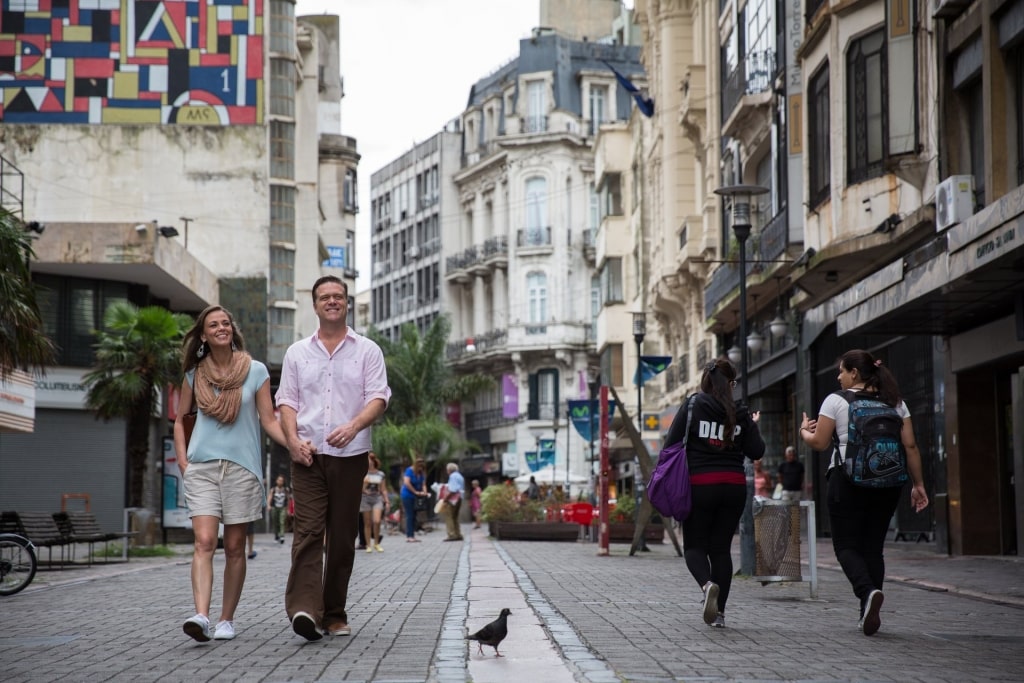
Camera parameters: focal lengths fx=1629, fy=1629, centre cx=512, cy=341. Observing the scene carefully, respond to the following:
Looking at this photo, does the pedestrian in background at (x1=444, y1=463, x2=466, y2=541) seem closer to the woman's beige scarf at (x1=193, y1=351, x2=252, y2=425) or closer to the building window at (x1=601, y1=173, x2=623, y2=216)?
the woman's beige scarf at (x1=193, y1=351, x2=252, y2=425)

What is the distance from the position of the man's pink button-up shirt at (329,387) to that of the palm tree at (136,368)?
2299cm

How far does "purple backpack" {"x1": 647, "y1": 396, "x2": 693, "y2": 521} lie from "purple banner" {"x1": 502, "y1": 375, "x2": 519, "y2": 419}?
70998 millimetres

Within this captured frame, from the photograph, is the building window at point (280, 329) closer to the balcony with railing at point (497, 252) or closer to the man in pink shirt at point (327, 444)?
the balcony with railing at point (497, 252)

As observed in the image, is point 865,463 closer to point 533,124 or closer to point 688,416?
point 688,416

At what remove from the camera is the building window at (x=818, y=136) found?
26.6 meters

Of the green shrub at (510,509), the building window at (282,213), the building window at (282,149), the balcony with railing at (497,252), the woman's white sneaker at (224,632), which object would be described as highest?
the building window at (282,149)

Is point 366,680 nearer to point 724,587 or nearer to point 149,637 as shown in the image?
point 149,637

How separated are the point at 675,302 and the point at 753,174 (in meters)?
12.7

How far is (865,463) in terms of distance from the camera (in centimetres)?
978

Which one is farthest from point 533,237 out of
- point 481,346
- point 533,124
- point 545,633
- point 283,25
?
point 545,633

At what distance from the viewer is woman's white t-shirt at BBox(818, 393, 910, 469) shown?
10008mm

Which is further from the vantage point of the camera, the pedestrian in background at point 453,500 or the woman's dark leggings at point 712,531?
the pedestrian in background at point 453,500

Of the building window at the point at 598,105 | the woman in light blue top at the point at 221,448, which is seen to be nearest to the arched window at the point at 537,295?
the building window at the point at 598,105

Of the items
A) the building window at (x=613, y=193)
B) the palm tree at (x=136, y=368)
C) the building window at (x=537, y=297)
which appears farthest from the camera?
the building window at (x=537, y=297)
